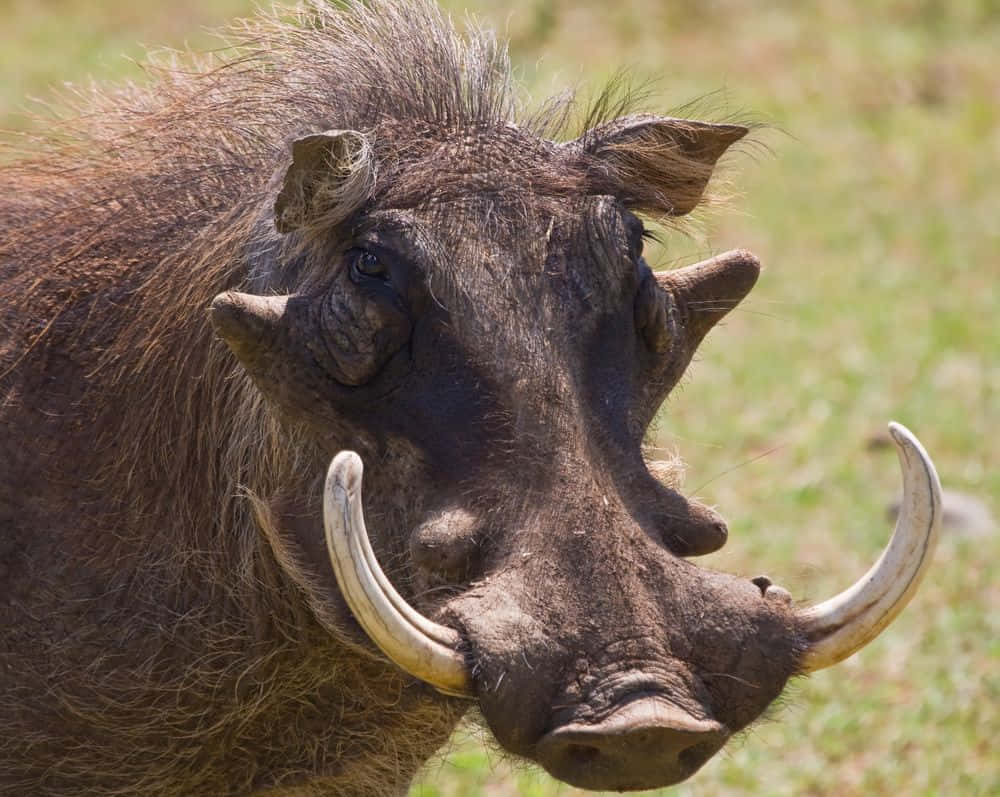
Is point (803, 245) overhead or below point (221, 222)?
below

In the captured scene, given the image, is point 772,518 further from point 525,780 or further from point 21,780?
point 21,780

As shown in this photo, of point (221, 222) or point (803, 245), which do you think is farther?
point (803, 245)

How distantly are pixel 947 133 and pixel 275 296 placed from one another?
8.51 m

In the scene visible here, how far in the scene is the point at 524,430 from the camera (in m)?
2.13

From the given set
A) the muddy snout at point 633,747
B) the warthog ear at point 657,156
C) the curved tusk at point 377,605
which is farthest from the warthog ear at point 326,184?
the muddy snout at point 633,747

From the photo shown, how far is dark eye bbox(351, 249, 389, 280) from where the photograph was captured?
2.31 metres

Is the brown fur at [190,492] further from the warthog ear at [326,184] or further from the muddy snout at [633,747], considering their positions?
the muddy snout at [633,747]

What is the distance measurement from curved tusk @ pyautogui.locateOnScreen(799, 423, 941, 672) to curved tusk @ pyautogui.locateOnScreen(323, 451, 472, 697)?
481 mm

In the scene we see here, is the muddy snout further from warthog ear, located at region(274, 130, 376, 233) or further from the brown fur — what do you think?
warthog ear, located at region(274, 130, 376, 233)

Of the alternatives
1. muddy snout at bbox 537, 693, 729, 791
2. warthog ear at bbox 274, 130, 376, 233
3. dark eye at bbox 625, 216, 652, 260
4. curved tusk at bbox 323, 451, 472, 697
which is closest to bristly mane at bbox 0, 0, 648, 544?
warthog ear at bbox 274, 130, 376, 233

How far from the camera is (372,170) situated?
2391 millimetres

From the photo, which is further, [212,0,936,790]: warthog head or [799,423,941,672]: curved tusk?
[799,423,941,672]: curved tusk

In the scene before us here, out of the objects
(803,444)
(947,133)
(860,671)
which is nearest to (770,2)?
(947,133)

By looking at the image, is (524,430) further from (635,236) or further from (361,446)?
(635,236)
